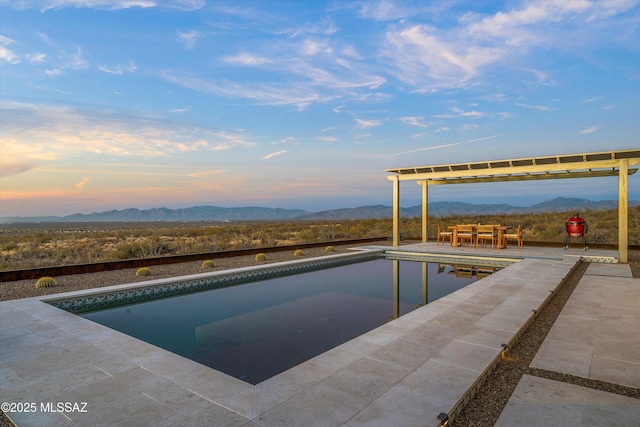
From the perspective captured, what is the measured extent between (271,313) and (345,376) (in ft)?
8.60

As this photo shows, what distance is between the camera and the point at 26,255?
1194cm

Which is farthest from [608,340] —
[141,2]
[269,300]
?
[141,2]

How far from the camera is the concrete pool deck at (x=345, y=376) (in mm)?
2131

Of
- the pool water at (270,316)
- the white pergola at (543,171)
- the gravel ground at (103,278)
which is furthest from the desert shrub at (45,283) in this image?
the white pergola at (543,171)

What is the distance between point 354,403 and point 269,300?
3.70 meters

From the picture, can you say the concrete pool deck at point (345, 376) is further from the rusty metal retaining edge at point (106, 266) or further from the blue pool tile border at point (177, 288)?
the rusty metal retaining edge at point (106, 266)

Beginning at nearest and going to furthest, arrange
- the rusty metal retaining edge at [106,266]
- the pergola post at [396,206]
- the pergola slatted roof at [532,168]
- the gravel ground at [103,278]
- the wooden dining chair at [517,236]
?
1. the gravel ground at [103,278]
2. the rusty metal retaining edge at [106,266]
3. the pergola slatted roof at [532,168]
4. the wooden dining chair at [517,236]
5. the pergola post at [396,206]

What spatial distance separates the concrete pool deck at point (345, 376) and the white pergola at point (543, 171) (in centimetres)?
544

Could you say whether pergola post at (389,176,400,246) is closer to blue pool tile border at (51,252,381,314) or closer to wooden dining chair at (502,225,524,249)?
wooden dining chair at (502,225,524,249)

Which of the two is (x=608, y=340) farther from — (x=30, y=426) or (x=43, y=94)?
(x=43, y=94)

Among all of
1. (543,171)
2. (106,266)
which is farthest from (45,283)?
(543,171)

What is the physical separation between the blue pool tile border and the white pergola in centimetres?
447

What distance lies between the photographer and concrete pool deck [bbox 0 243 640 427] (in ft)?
6.99

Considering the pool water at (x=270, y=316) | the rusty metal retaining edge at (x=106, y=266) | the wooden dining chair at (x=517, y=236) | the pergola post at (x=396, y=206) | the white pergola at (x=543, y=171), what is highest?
the white pergola at (x=543, y=171)
